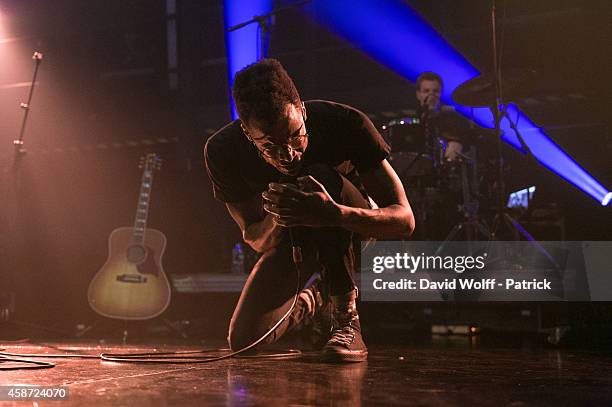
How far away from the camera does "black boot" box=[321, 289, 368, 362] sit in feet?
6.42

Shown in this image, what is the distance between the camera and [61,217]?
5441mm

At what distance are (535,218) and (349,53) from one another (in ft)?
11.8

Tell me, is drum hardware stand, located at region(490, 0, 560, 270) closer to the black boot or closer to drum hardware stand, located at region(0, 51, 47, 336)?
the black boot

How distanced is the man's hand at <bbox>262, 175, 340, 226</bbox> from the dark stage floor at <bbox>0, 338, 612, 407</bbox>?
43cm

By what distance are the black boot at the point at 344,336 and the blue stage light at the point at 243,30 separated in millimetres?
3681

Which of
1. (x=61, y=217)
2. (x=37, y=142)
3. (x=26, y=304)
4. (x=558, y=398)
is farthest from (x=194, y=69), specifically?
(x=558, y=398)

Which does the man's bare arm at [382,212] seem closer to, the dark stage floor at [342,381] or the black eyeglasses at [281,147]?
the black eyeglasses at [281,147]

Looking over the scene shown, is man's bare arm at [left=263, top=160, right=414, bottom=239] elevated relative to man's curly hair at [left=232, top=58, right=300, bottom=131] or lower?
lower

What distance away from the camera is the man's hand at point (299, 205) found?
1.56 metres

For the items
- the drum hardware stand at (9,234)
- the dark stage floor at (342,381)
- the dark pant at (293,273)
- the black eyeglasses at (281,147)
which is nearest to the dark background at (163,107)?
the drum hardware stand at (9,234)

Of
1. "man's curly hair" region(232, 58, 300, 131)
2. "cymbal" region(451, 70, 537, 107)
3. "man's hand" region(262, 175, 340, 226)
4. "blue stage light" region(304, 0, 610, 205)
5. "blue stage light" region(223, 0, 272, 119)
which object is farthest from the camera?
"blue stage light" region(304, 0, 610, 205)

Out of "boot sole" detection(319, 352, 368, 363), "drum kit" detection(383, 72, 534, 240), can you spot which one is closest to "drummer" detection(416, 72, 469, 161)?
"drum kit" detection(383, 72, 534, 240)

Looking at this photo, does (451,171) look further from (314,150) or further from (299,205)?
(299,205)

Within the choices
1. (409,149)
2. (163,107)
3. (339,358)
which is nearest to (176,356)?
(339,358)
